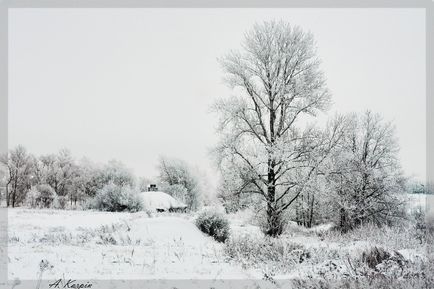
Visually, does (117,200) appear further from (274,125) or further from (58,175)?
(58,175)

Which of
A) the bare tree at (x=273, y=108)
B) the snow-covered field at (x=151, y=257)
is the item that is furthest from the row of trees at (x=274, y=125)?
the snow-covered field at (x=151, y=257)

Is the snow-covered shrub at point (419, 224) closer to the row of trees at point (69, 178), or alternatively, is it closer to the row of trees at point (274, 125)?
the row of trees at point (274, 125)

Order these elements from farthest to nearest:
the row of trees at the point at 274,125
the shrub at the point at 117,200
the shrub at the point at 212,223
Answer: the shrub at the point at 117,200, the row of trees at the point at 274,125, the shrub at the point at 212,223

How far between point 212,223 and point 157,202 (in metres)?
18.7

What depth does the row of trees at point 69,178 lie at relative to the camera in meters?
41.9

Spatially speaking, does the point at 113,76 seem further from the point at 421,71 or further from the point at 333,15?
the point at 421,71

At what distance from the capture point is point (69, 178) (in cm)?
4959

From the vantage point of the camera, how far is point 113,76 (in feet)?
50.9

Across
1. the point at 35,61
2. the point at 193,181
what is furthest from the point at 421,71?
the point at 193,181

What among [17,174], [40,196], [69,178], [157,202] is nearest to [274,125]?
[157,202]

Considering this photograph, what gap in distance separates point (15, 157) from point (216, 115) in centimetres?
Result: 3533

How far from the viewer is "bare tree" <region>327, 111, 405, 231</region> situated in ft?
65.7

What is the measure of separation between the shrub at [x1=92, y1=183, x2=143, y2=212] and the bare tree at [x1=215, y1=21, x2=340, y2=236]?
15.7 metres

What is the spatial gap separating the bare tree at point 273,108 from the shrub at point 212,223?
Answer: 1463 millimetres
